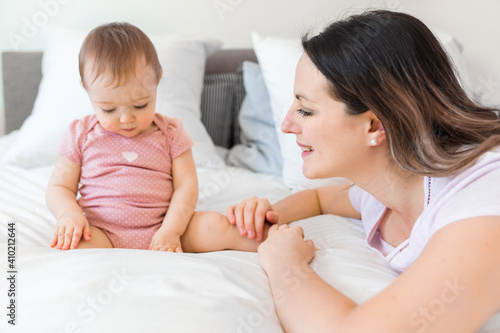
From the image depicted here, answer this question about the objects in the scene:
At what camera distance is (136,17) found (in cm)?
241

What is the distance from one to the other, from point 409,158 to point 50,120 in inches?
57.3

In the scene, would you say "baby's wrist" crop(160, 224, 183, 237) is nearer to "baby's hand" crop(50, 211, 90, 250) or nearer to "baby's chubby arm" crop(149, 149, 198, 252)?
"baby's chubby arm" crop(149, 149, 198, 252)

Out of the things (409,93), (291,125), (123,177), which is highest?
(409,93)

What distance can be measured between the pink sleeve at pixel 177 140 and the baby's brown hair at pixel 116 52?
20 cm

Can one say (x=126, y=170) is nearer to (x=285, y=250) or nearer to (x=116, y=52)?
(x=116, y=52)

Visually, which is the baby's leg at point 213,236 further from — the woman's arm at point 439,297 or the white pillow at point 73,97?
the white pillow at point 73,97

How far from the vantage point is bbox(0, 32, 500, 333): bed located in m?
0.75

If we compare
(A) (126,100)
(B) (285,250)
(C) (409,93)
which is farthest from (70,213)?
(C) (409,93)

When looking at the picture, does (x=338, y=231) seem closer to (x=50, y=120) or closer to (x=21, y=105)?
(x=50, y=120)

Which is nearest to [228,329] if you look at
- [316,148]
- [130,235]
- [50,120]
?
[316,148]

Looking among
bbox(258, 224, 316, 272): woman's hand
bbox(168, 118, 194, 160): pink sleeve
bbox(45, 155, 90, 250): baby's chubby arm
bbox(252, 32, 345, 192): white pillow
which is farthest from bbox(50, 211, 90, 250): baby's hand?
bbox(252, 32, 345, 192): white pillow

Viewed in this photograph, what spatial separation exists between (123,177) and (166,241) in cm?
24

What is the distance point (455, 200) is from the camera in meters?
0.81

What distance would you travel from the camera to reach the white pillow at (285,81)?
180cm
